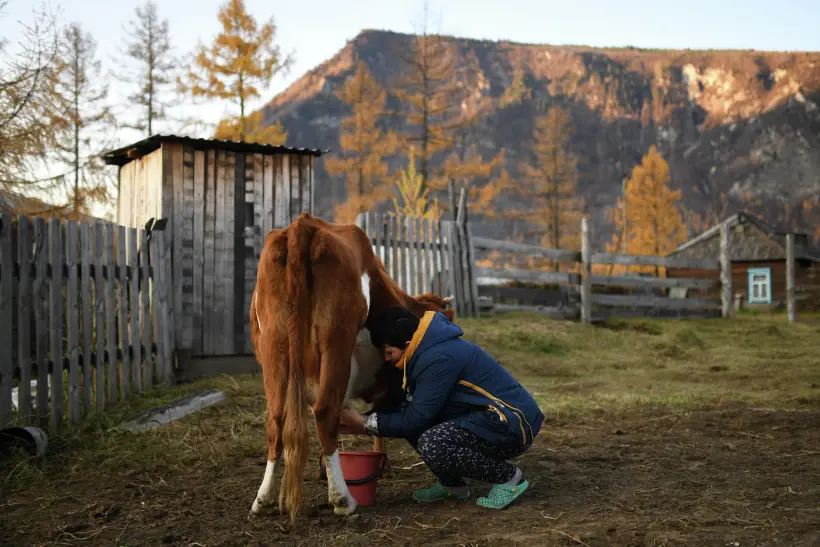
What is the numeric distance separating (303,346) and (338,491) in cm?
71

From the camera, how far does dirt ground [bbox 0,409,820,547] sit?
3002 millimetres

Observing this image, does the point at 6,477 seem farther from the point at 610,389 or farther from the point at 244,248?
the point at 610,389

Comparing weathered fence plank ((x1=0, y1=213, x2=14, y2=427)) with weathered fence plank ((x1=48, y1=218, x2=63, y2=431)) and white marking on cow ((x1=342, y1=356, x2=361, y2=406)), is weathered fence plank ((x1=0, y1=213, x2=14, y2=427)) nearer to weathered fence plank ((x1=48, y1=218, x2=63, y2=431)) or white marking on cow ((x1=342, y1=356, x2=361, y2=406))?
weathered fence plank ((x1=48, y1=218, x2=63, y2=431))

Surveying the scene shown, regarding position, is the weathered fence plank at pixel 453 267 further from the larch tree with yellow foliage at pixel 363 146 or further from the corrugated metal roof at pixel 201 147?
the larch tree with yellow foliage at pixel 363 146

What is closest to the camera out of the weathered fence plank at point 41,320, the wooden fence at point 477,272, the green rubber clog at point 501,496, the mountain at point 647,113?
the green rubber clog at point 501,496

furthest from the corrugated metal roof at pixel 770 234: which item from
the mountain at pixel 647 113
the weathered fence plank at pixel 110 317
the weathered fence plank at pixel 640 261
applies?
the mountain at pixel 647 113

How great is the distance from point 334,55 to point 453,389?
487 ft

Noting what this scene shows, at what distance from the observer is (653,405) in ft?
20.8

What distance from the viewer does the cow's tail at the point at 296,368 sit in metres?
3.16

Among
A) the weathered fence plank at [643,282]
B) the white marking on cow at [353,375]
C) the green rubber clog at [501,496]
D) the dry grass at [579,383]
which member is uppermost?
A: the weathered fence plank at [643,282]

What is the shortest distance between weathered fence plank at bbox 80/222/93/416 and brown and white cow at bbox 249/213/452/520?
9.25 feet

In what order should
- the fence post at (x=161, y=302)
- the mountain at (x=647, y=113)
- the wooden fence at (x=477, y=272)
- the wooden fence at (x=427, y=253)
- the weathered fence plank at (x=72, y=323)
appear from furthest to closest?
the mountain at (x=647, y=113) → the wooden fence at (x=477, y=272) → the wooden fence at (x=427, y=253) → the fence post at (x=161, y=302) → the weathered fence plank at (x=72, y=323)

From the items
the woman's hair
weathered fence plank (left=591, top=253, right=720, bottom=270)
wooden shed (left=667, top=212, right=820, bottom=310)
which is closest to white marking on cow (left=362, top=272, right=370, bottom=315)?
the woman's hair

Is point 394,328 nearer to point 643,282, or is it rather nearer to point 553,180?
point 643,282
